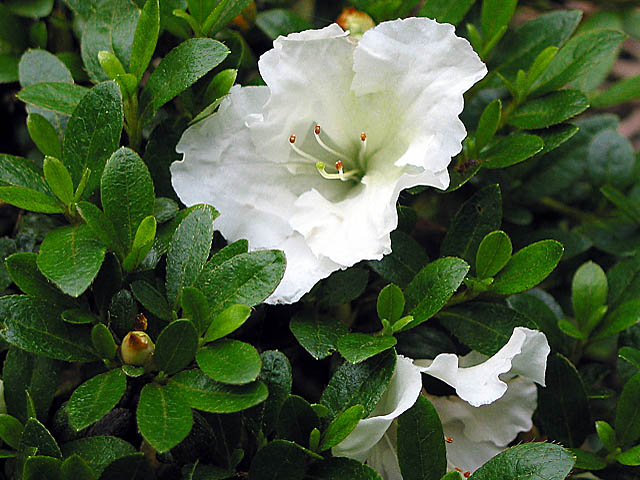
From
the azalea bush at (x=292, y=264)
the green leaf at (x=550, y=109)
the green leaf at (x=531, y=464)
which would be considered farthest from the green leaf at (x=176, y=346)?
the green leaf at (x=550, y=109)

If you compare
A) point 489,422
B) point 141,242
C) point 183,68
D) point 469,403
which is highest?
point 183,68

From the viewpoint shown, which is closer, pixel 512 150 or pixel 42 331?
pixel 42 331

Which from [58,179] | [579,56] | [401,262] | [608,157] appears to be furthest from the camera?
[608,157]

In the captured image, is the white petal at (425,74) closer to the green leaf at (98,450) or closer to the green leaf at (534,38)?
the green leaf at (534,38)

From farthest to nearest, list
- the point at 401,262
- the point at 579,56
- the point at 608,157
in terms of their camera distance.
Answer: the point at 608,157
the point at 579,56
the point at 401,262

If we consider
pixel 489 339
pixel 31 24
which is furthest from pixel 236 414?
pixel 31 24

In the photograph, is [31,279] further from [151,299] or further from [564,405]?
[564,405]

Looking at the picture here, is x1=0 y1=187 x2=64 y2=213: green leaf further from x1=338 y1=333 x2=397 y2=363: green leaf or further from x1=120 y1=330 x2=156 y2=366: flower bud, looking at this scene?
x1=338 y1=333 x2=397 y2=363: green leaf

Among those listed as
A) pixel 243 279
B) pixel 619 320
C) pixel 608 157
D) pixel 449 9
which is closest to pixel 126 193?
pixel 243 279

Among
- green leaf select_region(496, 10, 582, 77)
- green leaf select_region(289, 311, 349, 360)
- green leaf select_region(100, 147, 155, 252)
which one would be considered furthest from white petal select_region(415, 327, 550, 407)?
green leaf select_region(496, 10, 582, 77)
